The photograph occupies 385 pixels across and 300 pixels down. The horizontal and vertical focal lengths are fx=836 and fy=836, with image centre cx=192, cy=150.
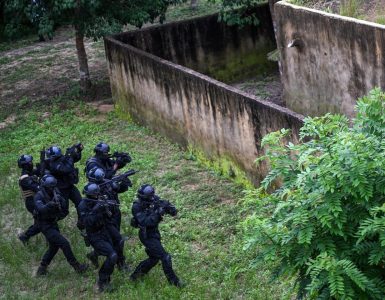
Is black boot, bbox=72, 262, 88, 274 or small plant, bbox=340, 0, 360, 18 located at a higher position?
small plant, bbox=340, 0, 360, 18

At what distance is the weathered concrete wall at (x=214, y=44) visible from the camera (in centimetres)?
1531

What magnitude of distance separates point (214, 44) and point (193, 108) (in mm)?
4019

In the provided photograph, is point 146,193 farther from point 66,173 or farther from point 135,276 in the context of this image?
point 66,173

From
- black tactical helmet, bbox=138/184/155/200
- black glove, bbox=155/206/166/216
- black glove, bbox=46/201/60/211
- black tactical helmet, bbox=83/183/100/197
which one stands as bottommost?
black glove, bbox=155/206/166/216

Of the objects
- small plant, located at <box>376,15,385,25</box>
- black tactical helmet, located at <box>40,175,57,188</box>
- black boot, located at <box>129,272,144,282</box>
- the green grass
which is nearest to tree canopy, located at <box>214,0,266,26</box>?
the green grass

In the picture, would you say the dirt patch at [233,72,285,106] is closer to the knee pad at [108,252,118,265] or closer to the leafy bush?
the knee pad at [108,252,118,265]

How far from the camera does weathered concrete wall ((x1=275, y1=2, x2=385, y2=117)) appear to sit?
10.8 metres

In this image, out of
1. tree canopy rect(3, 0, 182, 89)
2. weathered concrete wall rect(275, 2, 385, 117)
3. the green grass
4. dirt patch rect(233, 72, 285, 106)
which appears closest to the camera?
the green grass

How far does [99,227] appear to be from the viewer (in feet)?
28.6

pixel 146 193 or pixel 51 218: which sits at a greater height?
pixel 146 193

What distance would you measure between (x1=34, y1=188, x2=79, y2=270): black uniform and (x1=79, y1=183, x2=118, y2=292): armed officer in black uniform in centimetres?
54

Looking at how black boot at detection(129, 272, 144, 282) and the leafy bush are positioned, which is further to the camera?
black boot at detection(129, 272, 144, 282)

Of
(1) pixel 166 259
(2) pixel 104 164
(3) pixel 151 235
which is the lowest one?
(1) pixel 166 259

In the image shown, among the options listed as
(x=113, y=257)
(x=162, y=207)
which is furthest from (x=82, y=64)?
(x=162, y=207)
